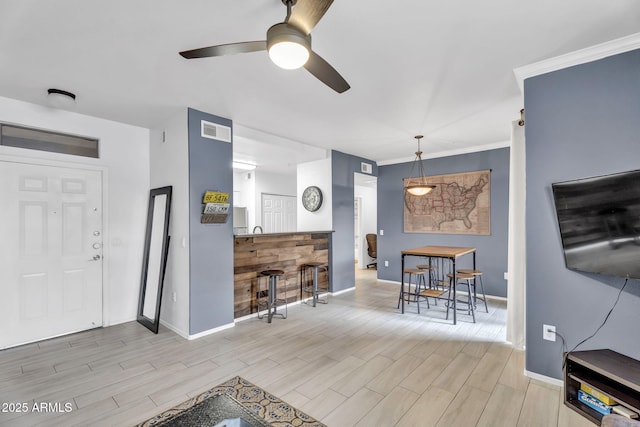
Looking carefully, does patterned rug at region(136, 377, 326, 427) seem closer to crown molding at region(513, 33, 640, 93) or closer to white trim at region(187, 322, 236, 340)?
white trim at region(187, 322, 236, 340)

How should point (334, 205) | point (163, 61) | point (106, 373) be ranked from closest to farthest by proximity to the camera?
point (163, 61) < point (106, 373) < point (334, 205)

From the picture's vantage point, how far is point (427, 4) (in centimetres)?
177

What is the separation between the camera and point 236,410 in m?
1.50

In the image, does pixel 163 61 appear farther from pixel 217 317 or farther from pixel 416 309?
pixel 416 309

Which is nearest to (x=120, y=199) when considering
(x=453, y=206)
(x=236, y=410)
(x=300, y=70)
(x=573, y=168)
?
(x=300, y=70)

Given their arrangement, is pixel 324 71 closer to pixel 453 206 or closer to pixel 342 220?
pixel 342 220

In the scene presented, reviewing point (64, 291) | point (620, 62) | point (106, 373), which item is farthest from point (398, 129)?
point (64, 291)

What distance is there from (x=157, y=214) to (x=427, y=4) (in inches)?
146

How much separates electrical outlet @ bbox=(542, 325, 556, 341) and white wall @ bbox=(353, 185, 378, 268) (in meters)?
5.86

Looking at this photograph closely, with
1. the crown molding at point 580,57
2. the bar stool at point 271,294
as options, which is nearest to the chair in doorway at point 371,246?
the bar stool at point 271,294

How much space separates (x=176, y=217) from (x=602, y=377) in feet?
13.3

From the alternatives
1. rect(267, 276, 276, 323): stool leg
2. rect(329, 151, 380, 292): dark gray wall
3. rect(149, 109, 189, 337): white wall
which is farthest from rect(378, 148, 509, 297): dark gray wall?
rect(149, 109, 189, 337): white wall

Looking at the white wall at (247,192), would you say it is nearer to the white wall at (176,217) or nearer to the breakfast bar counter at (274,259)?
the breakfast bar counter at (274,259)

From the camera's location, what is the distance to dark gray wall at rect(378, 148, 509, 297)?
495 centimetres
